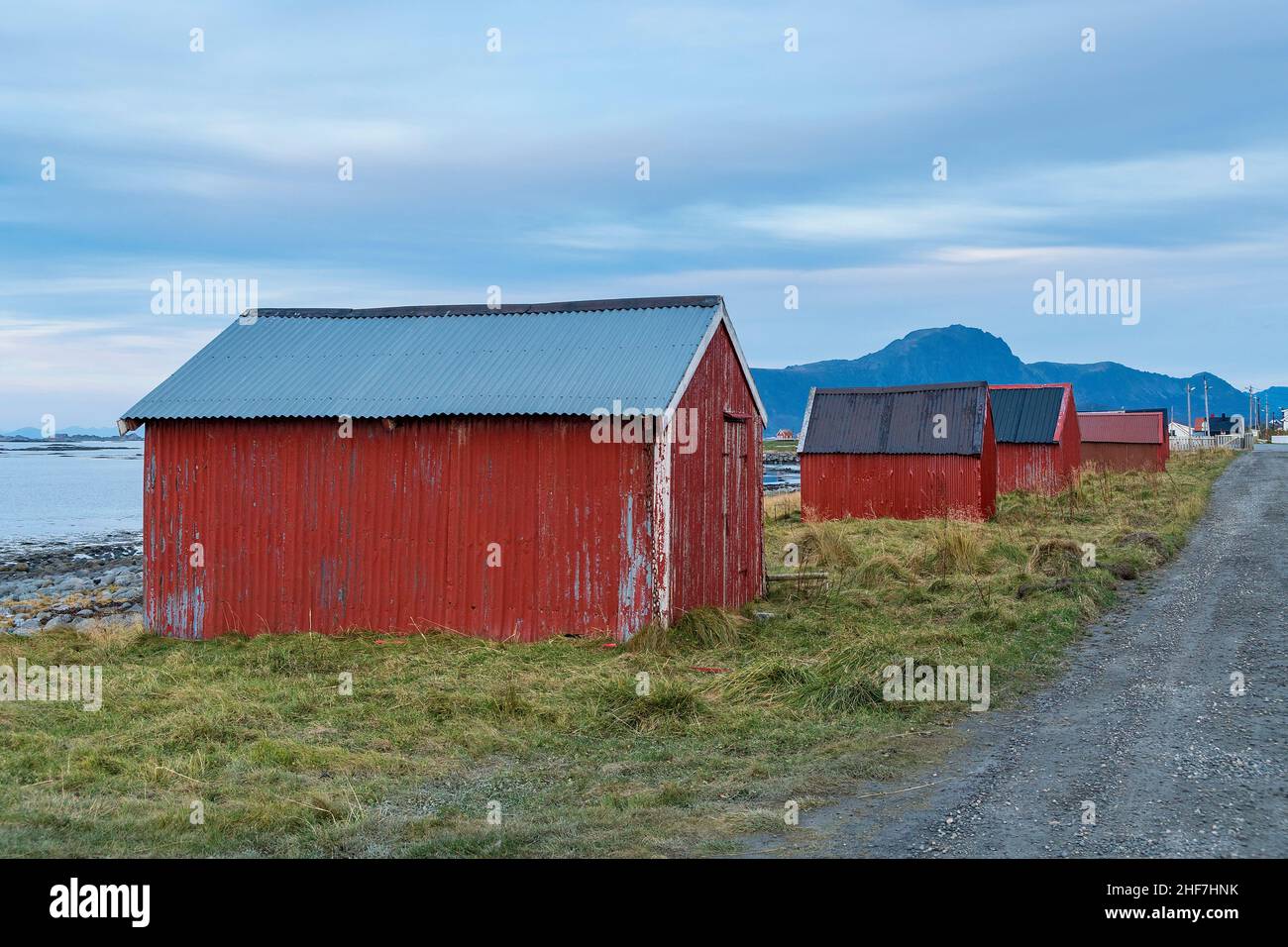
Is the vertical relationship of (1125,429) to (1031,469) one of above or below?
above

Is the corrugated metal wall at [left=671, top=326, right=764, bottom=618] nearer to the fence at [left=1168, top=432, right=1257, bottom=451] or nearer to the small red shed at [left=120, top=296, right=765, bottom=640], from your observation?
the small red shed at [left=120, top=296, right=765, bottom=640]

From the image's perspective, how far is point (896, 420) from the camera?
31.5 m

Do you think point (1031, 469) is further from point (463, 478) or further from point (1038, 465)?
point (463, 478)

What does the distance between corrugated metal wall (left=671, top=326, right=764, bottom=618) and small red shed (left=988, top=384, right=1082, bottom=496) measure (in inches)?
921

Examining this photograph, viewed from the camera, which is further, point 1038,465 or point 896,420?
point 1038,465

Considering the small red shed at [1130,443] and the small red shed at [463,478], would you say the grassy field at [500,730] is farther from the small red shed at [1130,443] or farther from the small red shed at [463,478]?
the small red shed at [1130,443]

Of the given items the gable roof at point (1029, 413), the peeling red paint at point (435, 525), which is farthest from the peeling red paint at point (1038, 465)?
the peeling red paint at point (435, 525)

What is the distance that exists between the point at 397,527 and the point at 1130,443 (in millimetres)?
50050

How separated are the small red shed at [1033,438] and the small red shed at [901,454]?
7350 millimetres

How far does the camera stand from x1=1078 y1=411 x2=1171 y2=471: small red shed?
55.0m

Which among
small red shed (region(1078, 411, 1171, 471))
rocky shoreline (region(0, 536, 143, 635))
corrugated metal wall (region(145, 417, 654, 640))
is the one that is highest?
small red shed (region(1078, 411, 1171, 471))

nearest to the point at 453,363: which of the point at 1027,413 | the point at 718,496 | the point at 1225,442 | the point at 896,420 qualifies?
the point at 718,496

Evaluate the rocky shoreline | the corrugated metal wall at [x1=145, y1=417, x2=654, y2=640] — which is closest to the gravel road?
the corrugated metal wall at [x1=145, y1=417, x2=654, y2=640]
